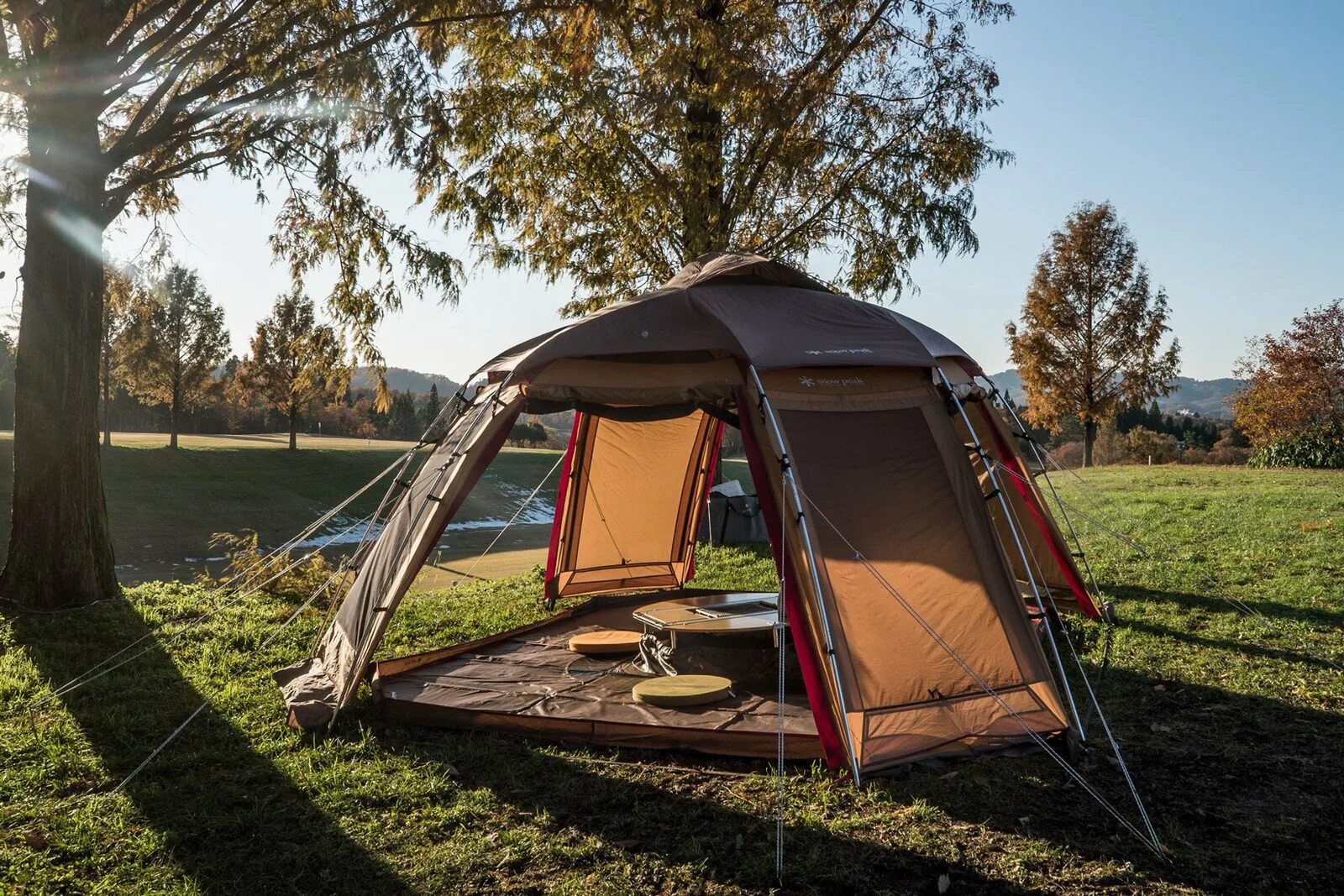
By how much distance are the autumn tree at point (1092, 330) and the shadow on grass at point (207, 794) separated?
2282 cm

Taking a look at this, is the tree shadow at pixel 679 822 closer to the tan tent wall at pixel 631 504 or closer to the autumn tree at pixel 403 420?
the tan tent wall at pixel 631 504

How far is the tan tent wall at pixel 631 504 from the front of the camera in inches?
358

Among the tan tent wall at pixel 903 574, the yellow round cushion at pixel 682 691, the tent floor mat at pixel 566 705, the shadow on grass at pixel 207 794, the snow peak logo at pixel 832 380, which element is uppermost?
the snow peak logo at pixel 832 380

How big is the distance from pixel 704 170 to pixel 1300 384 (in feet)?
65.0

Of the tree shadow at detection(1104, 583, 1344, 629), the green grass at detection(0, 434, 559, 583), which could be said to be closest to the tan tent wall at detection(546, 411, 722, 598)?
the tree shadow at detection(1104, 583, 1344, 629)

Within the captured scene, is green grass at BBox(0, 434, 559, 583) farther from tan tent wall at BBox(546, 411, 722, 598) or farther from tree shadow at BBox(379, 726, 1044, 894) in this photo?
tree shadow at BBox(379, 726, 1044, 894)

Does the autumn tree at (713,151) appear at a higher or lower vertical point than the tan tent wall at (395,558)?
higher

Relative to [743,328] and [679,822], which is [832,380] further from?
[679,822]

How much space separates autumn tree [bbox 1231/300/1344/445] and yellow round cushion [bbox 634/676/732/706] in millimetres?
22760

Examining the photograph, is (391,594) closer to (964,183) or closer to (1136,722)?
(1136,722)

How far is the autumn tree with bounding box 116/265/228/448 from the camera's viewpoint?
2542 centimetres

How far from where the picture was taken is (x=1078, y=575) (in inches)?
323

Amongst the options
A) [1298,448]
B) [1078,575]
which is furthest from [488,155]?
[1298,448]

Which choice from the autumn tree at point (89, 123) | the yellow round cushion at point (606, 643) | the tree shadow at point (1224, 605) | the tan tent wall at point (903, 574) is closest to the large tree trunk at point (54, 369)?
the autumn tree at point (89, 123)
